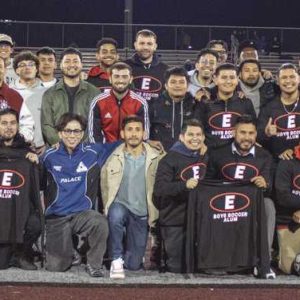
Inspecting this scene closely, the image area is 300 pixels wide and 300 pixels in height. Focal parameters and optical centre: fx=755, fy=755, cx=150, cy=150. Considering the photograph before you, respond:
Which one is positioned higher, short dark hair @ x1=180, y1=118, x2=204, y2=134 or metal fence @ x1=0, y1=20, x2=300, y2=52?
metal fence @ x1=0, y1=20, x2=300, y2=52

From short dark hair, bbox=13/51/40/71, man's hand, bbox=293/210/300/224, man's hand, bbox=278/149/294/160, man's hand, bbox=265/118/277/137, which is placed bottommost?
man's hand, bbox=293/210/300/224

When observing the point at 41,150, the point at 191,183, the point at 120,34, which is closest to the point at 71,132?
the point at 41,150

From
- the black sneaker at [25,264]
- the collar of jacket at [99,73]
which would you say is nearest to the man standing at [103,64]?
the collar of jacket at [99,73]

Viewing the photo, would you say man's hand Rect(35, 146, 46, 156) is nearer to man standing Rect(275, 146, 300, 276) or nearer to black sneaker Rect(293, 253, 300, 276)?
man standing Rect(275, 146, 300, 276)

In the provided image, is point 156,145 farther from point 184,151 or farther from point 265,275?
point 265,275

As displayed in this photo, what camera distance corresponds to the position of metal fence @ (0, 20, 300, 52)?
19828mm

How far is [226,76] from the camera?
6695 millimetres

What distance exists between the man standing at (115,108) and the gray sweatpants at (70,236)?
817 mm

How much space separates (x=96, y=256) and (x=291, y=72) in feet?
7.66

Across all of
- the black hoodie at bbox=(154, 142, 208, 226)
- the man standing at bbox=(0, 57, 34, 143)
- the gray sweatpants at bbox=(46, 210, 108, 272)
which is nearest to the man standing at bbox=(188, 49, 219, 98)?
the black hoodie at bbox=(154, 142, 208, 226)

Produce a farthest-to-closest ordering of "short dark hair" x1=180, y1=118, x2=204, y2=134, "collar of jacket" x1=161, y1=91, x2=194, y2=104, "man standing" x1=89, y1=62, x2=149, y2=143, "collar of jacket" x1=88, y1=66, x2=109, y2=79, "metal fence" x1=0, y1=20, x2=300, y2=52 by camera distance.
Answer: "metal fence" x1=0, y1=20, x2=300, y2=52, "collar of jacket" x1=88, y1=66, x2=109, y2=79, "collar of jacket" x1=161, y1=91, x2=194, y2=104, "man standing" x1=89, y1=62, x2=149, y2=143, "short dark hair" x1=180, y1=118, x2=204, y2=134

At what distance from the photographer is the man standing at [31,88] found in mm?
7188

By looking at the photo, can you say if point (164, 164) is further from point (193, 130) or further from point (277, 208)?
point (277, 208)

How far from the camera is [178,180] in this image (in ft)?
20.7
